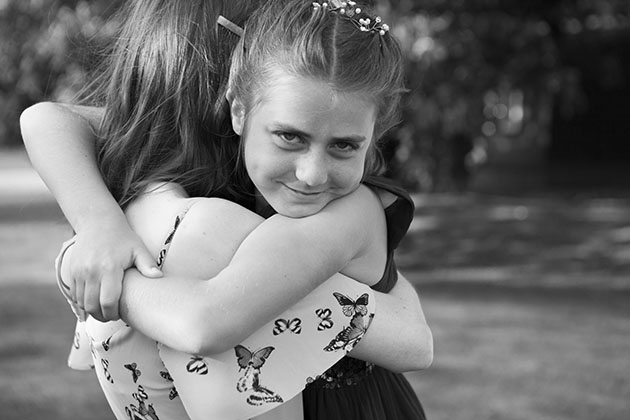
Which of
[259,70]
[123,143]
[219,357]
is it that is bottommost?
[219,357]

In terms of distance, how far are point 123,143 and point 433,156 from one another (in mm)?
7196

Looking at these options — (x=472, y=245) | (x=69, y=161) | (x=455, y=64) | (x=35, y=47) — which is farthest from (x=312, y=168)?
(x=472, y=245)

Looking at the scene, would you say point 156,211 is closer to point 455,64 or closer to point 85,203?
point 85,203

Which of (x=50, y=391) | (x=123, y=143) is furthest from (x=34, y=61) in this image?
(x=123, y=143)

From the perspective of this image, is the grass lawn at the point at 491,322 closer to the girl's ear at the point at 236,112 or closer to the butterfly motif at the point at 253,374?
the girl's ear at the point at 236,112

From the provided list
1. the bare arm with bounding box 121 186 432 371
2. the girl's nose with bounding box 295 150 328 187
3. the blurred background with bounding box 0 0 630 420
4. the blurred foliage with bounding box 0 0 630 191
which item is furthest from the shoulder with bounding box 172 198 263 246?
the blurred foliage with bounding box 0 0 630 191

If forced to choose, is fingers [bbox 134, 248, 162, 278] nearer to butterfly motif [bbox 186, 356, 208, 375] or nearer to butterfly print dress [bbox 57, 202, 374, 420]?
butterfly print dress [bbox 57, 202, 374, 420]

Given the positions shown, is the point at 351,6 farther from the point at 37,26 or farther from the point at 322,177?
the point at 37,26

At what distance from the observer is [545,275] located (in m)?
10.0

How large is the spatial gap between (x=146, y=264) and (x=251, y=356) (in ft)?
0.80

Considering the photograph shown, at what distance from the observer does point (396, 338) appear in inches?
68.7

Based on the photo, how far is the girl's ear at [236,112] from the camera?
1701 millimetres

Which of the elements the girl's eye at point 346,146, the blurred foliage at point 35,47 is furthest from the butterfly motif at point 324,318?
the blurred foliage at point 35,47

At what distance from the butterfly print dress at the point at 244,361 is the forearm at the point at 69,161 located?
141 mm
